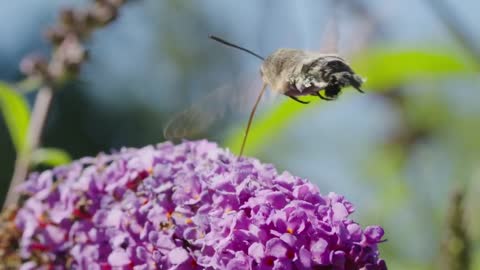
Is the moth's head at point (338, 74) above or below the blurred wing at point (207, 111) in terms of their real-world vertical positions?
above

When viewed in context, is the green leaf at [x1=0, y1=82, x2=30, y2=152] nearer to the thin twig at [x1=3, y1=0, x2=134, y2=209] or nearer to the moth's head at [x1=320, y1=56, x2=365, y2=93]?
the thin twig at [x1=3, y1=0, x2=134, y2=209]

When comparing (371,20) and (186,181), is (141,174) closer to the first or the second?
(186,181)

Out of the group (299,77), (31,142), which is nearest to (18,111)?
(31,142)

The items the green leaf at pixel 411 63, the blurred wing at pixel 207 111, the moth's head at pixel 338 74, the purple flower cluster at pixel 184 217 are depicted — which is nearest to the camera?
the purple flower cluster at pixel 184 217

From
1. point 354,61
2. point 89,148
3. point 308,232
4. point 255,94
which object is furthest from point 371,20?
point 89,148

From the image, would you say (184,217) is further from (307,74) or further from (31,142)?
(31,142)

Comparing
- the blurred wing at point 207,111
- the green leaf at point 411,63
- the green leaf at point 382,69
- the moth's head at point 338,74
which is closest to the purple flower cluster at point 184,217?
the blurred wing at point 207,111

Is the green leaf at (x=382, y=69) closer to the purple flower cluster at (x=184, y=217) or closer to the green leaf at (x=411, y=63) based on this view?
the green leaf at (x=411, y=63)
